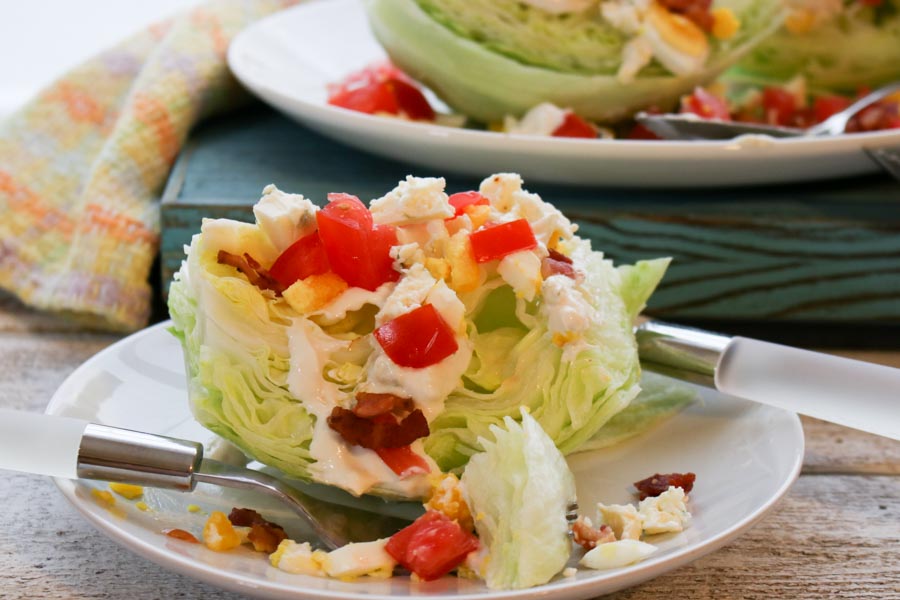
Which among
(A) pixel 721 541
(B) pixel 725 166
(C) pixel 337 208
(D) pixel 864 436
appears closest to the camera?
(A) pixel 721 541

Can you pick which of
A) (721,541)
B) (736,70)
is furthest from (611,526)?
(736,70)

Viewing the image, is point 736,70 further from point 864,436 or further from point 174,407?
point 174,407

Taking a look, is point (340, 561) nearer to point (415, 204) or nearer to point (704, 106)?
point (415, 204)

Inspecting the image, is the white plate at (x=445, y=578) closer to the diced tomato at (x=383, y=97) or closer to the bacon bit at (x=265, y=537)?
the bacon bit at (x=265, y=537)

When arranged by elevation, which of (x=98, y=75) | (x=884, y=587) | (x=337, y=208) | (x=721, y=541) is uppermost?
(x=337, y=208)

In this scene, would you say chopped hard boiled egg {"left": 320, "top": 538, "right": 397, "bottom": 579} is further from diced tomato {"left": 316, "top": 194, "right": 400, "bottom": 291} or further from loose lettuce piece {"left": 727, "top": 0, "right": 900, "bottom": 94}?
loose lettuce piece {"left": 727, "top": 0, "right": 900, "bottom": 94}

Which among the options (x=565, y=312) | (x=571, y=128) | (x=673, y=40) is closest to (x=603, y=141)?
(x=571, y=128)
